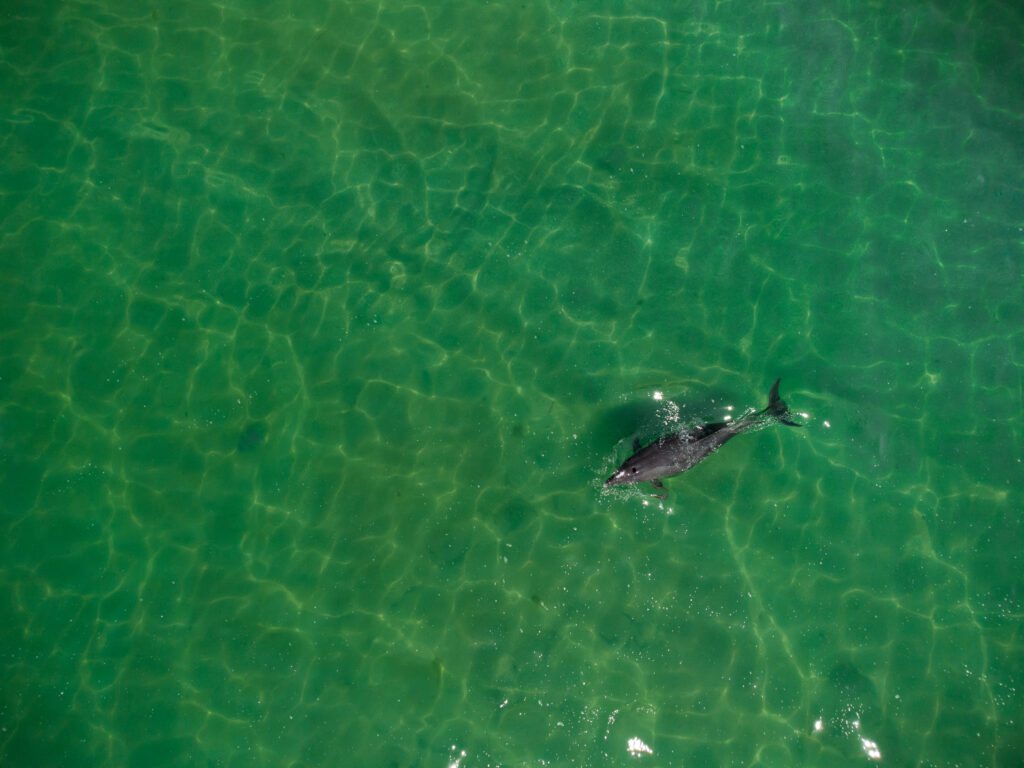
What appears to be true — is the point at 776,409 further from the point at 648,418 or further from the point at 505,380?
the point at 505,380

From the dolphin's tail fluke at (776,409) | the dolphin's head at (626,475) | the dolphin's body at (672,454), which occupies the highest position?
the dolphin's tail fluke at (776,409)

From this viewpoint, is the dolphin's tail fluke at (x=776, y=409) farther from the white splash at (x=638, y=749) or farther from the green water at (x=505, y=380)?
the white splash at (x=638, y=749)

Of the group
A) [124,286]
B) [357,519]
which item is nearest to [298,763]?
[357,519]

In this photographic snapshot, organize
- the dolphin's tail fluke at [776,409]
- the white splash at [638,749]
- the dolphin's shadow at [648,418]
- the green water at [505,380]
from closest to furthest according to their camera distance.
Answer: the white splash at [638,749] → the green water at [505,380] → the dolphin's tail fluke at [776,409] → the dolphin's shadow at [648,418]

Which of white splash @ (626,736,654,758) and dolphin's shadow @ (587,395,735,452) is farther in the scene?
dolphin's shadow @ (587,395,735,452)

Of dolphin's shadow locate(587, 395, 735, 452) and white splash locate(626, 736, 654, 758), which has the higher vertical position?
dolphin's shadow locate(587, 395, 735, 452)

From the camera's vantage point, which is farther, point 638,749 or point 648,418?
point 648,418

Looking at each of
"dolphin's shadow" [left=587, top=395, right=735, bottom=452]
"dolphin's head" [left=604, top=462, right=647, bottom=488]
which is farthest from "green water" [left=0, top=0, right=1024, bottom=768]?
"dolphin's head" [left=604, top=462, right=647, bottom=488]

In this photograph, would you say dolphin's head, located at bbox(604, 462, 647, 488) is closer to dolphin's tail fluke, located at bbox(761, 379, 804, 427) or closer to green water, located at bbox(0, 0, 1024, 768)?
green water, located at bbox(0, 0, 1024, 768)

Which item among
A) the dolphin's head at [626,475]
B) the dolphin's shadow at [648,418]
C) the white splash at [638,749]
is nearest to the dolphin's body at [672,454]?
the dolphin's head at [626,475]

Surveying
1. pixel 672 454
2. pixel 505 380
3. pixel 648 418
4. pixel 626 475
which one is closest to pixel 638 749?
pixel 626 475
